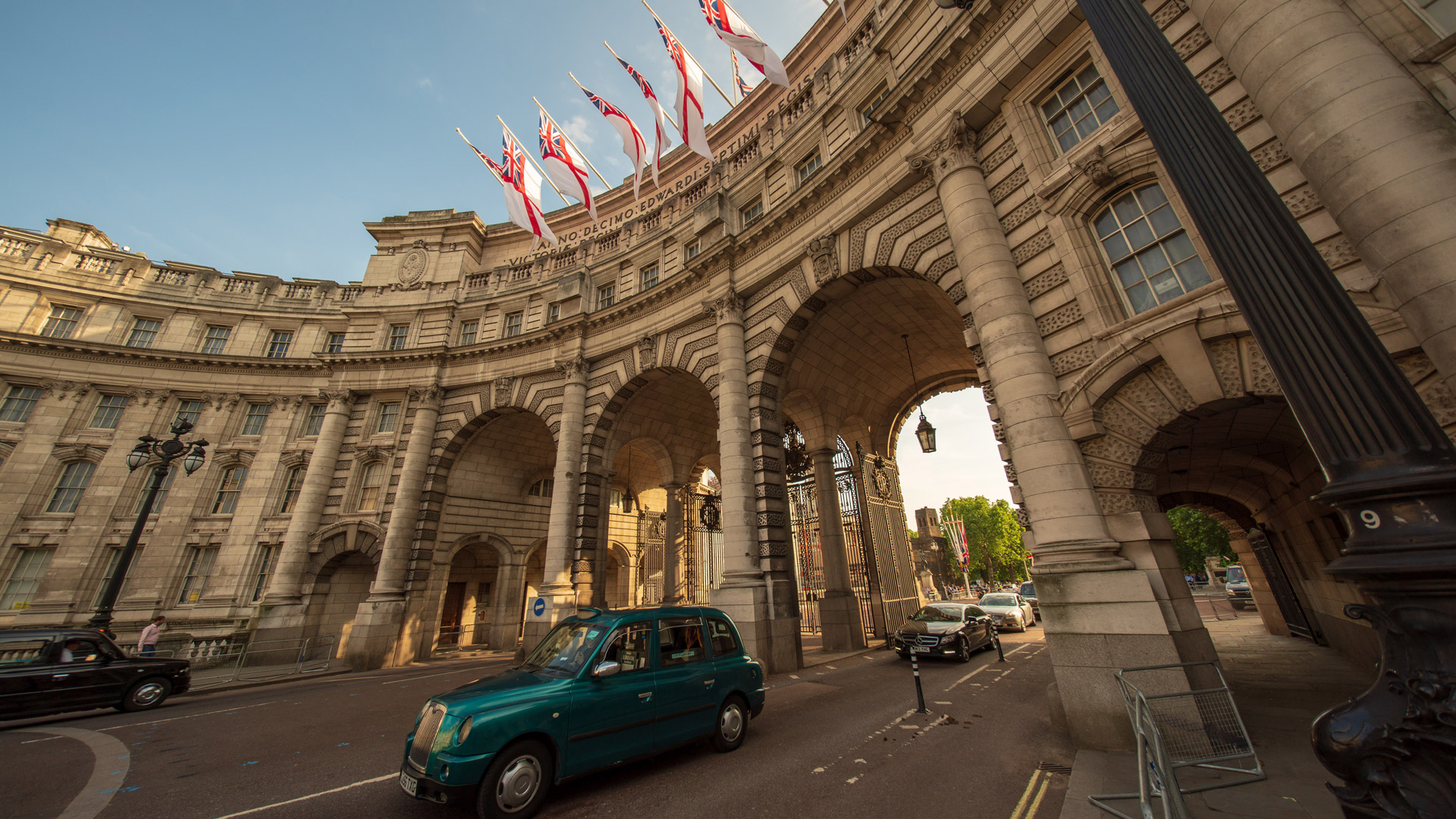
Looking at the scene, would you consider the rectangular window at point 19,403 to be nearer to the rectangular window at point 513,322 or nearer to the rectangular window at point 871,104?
the rectangular window at point 513,322

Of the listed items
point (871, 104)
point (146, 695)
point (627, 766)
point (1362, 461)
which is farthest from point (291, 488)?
point (1362, 461)

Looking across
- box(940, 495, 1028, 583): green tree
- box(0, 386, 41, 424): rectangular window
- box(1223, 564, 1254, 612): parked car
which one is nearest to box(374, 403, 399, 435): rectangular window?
box(0, 386, 41, 424): rectangular window

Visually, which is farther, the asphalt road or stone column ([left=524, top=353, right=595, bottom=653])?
stone column ([left=524, top=353, right=595, bottom=653])

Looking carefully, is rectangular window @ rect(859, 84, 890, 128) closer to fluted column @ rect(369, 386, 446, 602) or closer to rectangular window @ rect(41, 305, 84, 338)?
fluted column @ rect(369, 386, 446, 602)

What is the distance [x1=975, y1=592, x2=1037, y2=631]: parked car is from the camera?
21391mm

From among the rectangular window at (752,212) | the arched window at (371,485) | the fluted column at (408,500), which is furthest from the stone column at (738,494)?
the arched window at (371,485)

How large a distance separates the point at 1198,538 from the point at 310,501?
6525 centimetres

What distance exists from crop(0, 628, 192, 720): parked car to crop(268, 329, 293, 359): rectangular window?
18837 mm

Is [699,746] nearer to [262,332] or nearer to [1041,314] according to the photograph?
[1041,314]

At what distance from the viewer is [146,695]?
33.8 feet

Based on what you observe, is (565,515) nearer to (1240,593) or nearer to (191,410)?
(191,410)

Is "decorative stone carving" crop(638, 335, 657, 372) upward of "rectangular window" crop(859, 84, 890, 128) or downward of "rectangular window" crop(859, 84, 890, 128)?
downward

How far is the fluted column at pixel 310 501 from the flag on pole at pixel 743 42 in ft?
68.4

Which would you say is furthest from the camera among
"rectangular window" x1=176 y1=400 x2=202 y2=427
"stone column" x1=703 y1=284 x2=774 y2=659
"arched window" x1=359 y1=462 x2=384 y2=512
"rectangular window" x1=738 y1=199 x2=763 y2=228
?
"rectangular window" x1=176 y1=400 x2=202 y2=427
